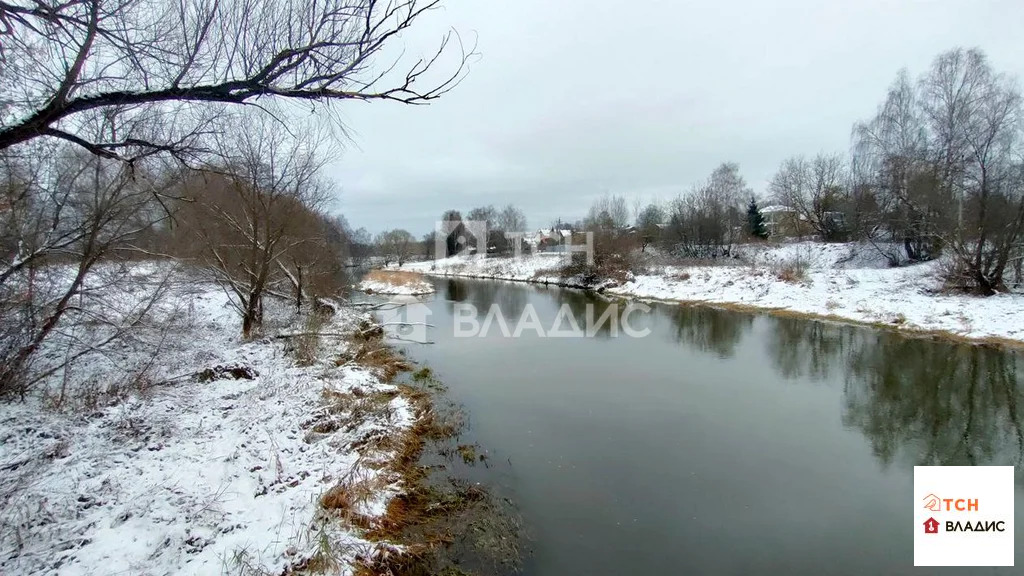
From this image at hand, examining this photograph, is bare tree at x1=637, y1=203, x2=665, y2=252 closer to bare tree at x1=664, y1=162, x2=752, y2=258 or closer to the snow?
bare tree at x1=664, y1=162, x2=752, y2=258

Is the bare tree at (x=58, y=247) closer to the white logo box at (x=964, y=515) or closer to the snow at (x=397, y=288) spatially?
the white logo box at (x=964, y=515)

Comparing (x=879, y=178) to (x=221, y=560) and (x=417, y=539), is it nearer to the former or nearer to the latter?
(x=417, y=539)

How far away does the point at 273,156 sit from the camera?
1038 cm

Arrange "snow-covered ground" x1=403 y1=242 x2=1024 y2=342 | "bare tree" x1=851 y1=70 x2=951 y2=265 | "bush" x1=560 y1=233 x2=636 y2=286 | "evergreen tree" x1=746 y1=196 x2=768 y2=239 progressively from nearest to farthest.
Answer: "snow-covered ground" x1=403 y1=242 x2=1024 y2=342
"bare tree" x1=851 y1=70 x2=951 y2=265
"bush" x1=560 y1=233 x2=636 y2=286
"evergreen tree" x1=746 y1=196 x2=768 y2=239

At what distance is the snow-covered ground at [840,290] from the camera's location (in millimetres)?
13180

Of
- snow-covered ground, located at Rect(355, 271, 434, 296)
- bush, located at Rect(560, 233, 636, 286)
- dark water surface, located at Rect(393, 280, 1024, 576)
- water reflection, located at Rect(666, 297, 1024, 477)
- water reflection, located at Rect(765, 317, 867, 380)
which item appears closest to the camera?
dark water surface, located at Rect(393, 280, 1024, 576)

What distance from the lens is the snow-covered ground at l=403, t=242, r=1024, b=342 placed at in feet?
43.2

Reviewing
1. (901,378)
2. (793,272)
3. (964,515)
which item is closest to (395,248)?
(793,272)

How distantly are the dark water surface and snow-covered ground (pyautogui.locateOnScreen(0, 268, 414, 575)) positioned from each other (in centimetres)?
202

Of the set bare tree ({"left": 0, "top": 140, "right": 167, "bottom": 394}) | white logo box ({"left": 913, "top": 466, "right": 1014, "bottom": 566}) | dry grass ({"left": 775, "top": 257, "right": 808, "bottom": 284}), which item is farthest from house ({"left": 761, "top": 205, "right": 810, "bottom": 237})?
bare tree ({"left": 0, "top": 140, "right": 167, "bottom": 394})

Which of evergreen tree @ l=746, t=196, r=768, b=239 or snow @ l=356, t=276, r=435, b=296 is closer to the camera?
snow @ l=356, t=276, r=435, b=296

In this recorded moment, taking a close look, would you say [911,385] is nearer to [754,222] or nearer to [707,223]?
[707,223]

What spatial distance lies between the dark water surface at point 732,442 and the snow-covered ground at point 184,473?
2018mm

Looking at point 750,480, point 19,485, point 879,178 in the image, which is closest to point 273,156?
point 19,485
